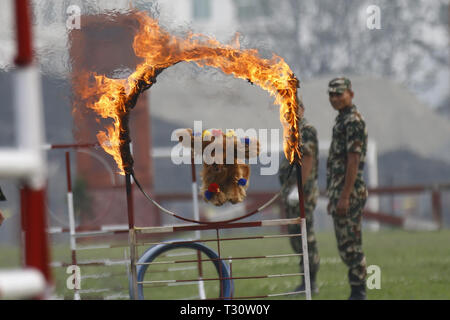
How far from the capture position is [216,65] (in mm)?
6465

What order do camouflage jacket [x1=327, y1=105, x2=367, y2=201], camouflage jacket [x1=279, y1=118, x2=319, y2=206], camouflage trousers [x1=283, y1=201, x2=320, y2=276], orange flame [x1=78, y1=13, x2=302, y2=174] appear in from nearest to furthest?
orange flame [x1=78, y1=13, x2=302, y2=174] → camouflage jacket [x1=327, y1=105, x2=367, y2=201] → camouflage jacket [x1=279, y1=118, x2=319, y2=206] → camouflage trousers [x1=283, y1=201, x2=320, y2=276]

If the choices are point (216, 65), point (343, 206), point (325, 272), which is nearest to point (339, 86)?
point (343, 206)

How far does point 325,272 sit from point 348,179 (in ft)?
11.0

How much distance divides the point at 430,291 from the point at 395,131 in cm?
2059

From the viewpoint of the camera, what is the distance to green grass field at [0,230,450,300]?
8516 mm

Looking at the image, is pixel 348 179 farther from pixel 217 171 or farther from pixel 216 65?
pixel 216 65

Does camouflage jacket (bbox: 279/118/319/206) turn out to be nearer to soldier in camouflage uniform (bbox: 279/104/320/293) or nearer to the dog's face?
soldier in camouflage uniform (bbox: 279/104/320/293)

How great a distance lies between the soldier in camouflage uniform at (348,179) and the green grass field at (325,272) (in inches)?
17.3

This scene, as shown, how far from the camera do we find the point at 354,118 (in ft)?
24.9

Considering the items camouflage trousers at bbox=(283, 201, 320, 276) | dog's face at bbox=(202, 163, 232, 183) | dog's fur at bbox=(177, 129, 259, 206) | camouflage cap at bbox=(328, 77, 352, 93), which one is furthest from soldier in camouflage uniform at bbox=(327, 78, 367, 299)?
dog's face at bbox=(202, 163, 232, 183)

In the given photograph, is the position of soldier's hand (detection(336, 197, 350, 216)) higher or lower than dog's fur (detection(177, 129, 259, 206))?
lower

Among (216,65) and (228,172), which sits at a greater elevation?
(216,65)
